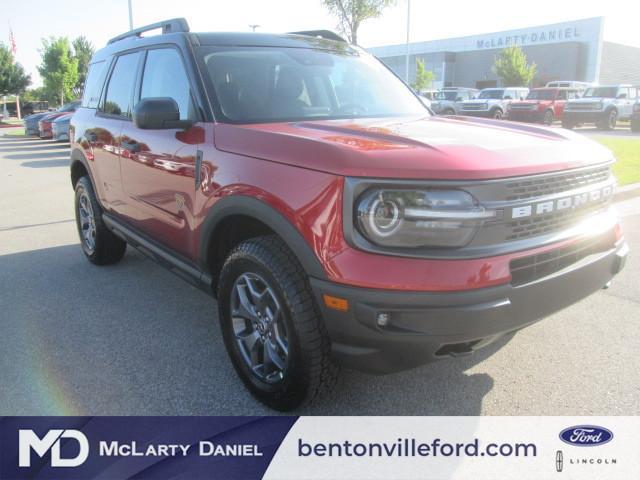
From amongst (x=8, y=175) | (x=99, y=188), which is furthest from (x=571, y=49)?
(x=99, y=188)

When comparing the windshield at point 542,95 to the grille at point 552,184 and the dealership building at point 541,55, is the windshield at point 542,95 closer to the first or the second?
the grille at point 552,184

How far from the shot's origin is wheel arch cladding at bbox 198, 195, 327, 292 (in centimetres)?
231

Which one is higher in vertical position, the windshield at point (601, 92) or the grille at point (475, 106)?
the windshield at point (601, 92)

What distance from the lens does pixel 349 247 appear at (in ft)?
7.08

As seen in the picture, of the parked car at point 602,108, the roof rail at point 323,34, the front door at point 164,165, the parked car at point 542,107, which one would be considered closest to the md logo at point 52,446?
the front door at point 164,165

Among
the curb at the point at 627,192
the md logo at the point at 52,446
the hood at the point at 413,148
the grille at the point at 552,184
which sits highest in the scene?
the hood at the point at 413,148

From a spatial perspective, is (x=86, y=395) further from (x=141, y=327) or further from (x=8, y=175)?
(x=8, y=175)

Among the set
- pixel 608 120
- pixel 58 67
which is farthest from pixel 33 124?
pixel 608 120

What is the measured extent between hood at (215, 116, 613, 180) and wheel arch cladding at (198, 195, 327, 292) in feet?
0.81

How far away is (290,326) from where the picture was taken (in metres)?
2.40

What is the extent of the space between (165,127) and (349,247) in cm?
149

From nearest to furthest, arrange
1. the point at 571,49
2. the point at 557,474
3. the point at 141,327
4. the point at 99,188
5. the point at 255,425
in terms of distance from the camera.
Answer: the point at 557,474 < the point at 255,425 < the point at 141,327 < the point at 99,188 < the point at 571,49

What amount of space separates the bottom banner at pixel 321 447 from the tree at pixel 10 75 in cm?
4908

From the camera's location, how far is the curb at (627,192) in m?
7.54
